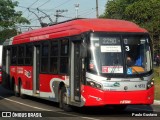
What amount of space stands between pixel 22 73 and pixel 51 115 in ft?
24.9

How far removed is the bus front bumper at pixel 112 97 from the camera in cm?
1435

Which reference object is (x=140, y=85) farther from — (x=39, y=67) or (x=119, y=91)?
(x=39, y=67)

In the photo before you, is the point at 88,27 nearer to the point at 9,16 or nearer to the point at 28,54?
the point at 28,54

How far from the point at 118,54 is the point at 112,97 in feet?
4.52

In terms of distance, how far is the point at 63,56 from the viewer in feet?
55.0

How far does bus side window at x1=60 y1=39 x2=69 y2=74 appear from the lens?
16.5 metres

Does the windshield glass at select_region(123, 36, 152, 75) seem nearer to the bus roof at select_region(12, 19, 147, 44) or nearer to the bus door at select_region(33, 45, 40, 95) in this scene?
the bus roof at select_region(12, 19, 147, 44)

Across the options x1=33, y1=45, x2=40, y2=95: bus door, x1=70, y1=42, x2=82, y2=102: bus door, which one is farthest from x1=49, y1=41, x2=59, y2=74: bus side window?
x1=33, y1=45, x2=40, y2=95: bus door

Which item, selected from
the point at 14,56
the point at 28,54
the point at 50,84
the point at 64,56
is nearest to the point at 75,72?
the point at 64,56

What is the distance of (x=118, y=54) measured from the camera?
14781 millimetres

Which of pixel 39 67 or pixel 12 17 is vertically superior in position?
pixel 12 17

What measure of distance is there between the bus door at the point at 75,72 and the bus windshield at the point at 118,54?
0.79m

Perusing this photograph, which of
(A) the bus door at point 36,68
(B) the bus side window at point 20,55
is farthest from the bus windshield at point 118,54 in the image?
(B) the bus side window at point 20,55

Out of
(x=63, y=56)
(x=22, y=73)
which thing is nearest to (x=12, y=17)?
(x=22, y=73)
